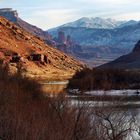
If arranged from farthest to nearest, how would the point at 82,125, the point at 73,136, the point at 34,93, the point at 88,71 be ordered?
the point at 88,71 → the point at 34,93 → the point at 82,125 → the point at 73,136

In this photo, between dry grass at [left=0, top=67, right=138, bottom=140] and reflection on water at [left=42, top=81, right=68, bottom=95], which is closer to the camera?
dry grass at [left=0, top=67, right=138, bottom=140]

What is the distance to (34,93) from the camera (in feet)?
154

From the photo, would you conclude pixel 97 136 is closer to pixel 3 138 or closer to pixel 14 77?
pixel 3 138

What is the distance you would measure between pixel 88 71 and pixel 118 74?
8.50 meters

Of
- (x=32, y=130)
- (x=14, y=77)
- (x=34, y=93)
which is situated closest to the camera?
(x=32, y=130)

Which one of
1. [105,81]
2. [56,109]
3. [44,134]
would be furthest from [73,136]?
[105,81]

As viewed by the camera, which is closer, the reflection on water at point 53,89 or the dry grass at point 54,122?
the dry grass at point 54,122

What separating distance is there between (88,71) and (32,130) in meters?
97.9

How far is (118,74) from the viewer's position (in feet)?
374

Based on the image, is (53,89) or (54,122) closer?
(54,122)

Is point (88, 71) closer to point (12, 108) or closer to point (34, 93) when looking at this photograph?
point (34, 93)

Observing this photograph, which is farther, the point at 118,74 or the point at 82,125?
the point at 118,74

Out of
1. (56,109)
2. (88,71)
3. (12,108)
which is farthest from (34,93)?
(88,71)

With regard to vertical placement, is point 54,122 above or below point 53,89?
above
